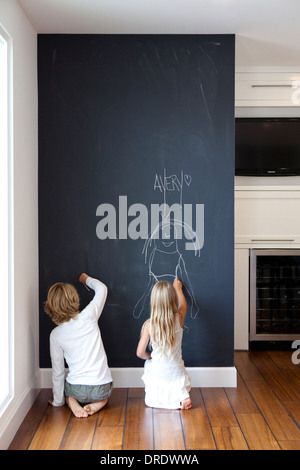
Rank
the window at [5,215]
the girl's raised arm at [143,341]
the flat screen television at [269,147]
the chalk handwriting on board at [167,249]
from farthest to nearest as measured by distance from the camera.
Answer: the flat screen television at [269,147]
the chalk handwriting on board at [167,249]
the girl's raised arm at [143,341]
the window at [5,215]

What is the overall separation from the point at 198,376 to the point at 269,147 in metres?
2.12

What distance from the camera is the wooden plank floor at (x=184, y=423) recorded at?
248cm

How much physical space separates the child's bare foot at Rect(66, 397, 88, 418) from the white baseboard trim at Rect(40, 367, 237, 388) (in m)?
0.46

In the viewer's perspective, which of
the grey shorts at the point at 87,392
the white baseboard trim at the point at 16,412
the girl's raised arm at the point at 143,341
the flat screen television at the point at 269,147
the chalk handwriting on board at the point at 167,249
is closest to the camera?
the white baseboard trim at the point at 16,412

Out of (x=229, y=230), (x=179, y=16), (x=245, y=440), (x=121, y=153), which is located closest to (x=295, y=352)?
(x=229, y=230)

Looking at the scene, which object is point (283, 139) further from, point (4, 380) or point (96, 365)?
point (4, 380)

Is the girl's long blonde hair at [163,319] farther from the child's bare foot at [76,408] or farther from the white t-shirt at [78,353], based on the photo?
the child's bare foot at [76,408]

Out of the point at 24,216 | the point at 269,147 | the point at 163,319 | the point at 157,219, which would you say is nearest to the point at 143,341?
the point at 163,319

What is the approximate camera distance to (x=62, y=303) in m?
2.93

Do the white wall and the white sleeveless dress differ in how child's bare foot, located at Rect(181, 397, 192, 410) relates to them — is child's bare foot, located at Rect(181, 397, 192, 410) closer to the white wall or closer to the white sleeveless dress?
the white sleeveless dress

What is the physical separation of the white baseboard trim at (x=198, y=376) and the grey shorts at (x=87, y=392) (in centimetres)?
39

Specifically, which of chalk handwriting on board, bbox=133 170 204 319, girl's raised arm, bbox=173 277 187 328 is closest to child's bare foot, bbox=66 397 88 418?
chalk handwriting on board, bbox=133 170 204 319

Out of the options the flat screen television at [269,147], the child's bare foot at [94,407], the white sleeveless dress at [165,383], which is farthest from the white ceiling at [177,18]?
the child's bare foot at [94,407]

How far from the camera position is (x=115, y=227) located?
333cm
